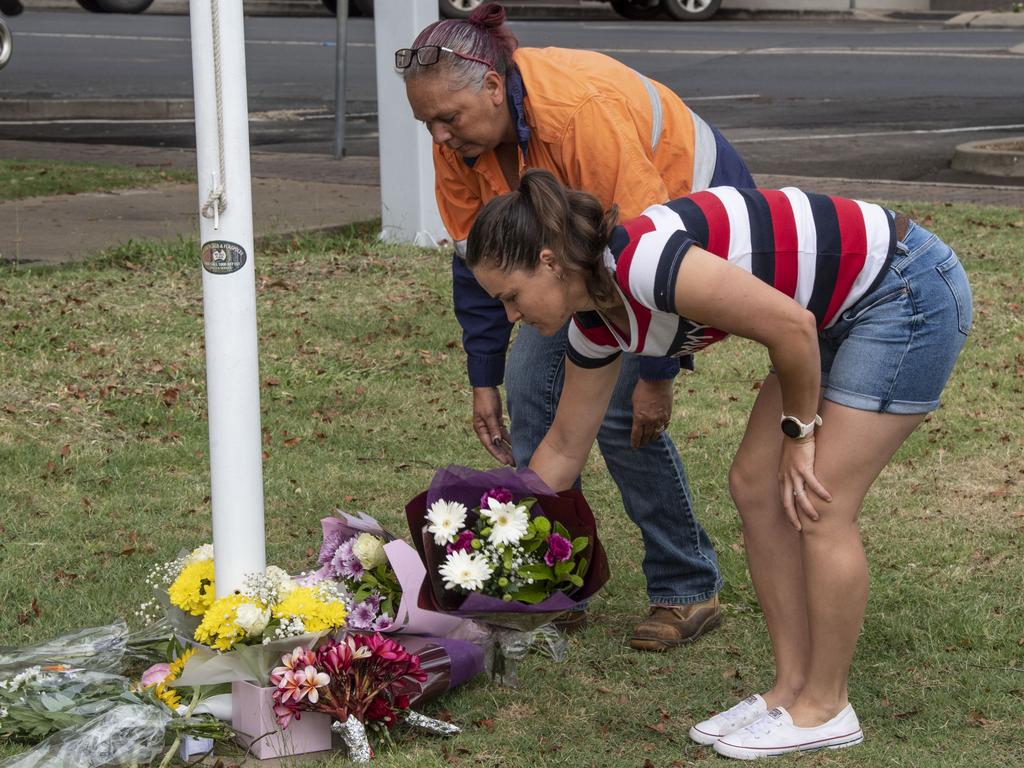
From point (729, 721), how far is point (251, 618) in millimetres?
1110

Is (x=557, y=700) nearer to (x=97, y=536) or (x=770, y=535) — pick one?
(x=770, y=535)

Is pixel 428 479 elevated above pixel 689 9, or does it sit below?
above

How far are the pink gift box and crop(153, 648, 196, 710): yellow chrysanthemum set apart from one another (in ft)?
0.45

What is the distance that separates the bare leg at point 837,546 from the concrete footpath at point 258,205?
594 cm

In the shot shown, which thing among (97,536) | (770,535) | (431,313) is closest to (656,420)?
(770,535)

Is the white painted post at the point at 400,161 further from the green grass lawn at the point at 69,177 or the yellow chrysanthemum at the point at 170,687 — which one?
the yellow chrysanthemum at the point at 170,687

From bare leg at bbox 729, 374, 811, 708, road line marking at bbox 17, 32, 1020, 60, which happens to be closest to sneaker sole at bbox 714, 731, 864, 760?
bare leg at bbox 729, 374, 811, 708

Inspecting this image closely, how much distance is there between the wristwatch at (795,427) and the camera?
2.99m

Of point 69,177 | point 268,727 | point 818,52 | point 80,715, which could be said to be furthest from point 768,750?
point 818,52

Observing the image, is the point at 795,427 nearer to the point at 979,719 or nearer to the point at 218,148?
the point at 979,719

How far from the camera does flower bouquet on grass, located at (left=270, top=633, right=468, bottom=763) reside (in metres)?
3.10

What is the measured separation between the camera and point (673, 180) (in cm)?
347

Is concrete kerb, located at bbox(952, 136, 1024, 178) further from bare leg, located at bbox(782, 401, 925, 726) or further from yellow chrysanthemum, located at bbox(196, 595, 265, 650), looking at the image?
yellow chrysanthemum, located at bbox(196, 595, 265, 650)

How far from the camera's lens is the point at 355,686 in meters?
3.18
